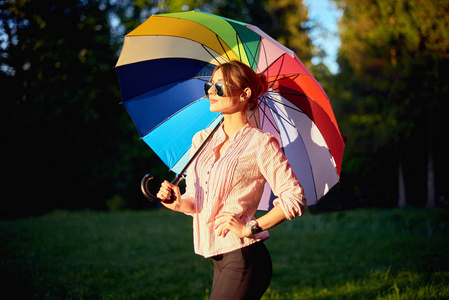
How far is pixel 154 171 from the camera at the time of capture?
21.9 metres

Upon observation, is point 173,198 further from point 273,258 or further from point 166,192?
point 273,258

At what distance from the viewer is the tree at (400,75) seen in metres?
12.0

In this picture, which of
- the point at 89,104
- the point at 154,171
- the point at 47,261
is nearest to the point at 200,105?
the point at 47,261

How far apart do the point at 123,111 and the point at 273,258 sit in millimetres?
15612

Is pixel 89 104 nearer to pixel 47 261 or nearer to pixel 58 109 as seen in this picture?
pixel 58 109

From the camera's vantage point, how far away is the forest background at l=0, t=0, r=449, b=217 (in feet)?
33.0

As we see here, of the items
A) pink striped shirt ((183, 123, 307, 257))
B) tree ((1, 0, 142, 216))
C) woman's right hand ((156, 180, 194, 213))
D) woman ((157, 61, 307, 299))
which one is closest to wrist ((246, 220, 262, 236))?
woman ((157, 61, 307, 299))

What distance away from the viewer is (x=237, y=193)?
7.43 feet

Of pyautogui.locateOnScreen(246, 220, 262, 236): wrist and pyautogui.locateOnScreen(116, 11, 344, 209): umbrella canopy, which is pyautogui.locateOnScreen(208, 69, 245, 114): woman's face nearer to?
pyautogui.locateOnScreen(116, 11, 344, 209): umbrella canopy

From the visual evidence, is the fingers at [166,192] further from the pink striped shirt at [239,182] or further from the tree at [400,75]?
the tree at [400,75]

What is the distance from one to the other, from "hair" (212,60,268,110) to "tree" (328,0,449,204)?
10.9 meters

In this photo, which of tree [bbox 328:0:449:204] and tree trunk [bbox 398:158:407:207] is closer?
tree [bbox 328:0:449:204]

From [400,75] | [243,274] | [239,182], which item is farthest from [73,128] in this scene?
[243,274]

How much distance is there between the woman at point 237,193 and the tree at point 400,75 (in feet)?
36.1
